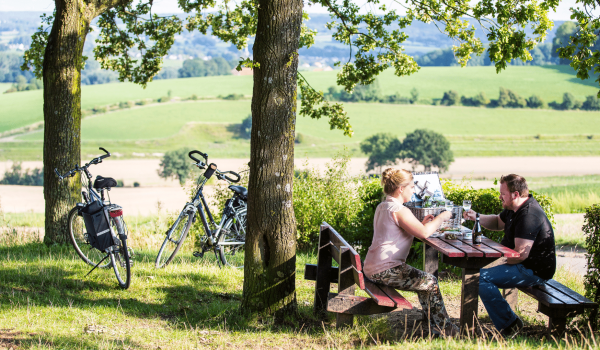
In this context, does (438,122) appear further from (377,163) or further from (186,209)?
(186,209)

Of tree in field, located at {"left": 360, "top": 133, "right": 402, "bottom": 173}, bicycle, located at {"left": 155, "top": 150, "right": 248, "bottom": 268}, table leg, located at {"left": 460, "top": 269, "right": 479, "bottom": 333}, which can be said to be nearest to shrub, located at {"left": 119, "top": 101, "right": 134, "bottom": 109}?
tree in field, located at {"left": 360, "top": 133, "right": 402, "bottom": 173}

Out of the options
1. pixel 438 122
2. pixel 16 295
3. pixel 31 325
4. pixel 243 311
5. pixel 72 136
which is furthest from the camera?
pixel 438 122

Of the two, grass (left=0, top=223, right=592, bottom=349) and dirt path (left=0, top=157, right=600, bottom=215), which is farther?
dirt path (left=0, top=157, right=600, bottom=215)

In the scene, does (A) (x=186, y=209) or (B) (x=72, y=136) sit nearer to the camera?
(A) (x=186, y=209)

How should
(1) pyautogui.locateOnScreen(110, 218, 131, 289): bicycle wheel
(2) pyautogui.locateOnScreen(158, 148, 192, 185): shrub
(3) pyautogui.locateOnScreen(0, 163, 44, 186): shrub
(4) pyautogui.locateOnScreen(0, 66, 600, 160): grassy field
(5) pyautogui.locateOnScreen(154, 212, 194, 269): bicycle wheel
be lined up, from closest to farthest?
(1) pyautogui.locateOnScreen(110, 218, 131, 289): bicycle wheel < (5) pyautogui.locateOnScreen(154, 212, 194, 269): bicycle wheel < (3) pyautogui.locateOnScreen(0, 163, 44, 186): shrub < (2) pyautogui.locateOnScreen(158, 148, 192, 185): shrub < (4) pyautogui.locateOnScreen(0, 66, 600, 160): grassy field

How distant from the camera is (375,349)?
3750 millimetres

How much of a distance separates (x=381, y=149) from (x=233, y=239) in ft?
242

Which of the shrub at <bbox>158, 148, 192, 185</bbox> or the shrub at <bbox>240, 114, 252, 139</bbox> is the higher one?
the shrub at <bbox>240, 114, 252, 139</bbox>

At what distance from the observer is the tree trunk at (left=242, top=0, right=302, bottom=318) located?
172 inches

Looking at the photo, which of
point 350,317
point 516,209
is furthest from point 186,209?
point 516,209

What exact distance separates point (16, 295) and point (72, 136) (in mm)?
2907

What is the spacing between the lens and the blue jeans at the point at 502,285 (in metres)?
4.35

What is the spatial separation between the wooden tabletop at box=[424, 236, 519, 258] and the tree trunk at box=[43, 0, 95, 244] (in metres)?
5.11

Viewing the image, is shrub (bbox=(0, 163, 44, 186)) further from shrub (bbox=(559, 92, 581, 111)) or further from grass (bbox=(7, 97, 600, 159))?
shrub (bbox=(559, 92, 581, 111))
